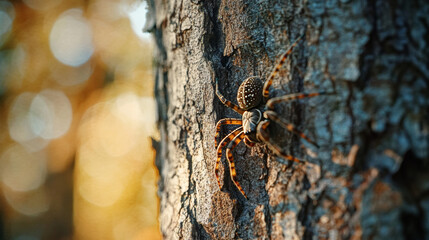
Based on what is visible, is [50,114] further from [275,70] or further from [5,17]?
[275,70]

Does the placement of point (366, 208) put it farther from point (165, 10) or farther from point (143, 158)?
point (143, 158)

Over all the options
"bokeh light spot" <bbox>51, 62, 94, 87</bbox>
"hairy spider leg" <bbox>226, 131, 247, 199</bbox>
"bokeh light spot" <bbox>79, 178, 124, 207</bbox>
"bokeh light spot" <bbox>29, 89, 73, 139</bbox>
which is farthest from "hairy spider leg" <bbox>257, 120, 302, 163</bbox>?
"bokeh light spot" <bbox>79, 178, 124, 207</bbox>

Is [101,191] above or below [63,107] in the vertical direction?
below

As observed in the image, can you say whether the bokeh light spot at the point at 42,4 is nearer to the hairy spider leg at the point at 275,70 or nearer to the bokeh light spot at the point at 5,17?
the bokeh light spot at the point at 5,17

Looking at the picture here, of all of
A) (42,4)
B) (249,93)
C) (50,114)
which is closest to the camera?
(249,93)

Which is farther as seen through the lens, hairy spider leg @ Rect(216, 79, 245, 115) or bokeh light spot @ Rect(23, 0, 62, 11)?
bokeh light spot @ Rect(23, 0, 62, 11)

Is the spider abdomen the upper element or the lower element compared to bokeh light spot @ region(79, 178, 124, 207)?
upper

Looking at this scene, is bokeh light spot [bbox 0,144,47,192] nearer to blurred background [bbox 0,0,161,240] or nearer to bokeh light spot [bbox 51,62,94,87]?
blurred background [bbox 0,0,161,240]

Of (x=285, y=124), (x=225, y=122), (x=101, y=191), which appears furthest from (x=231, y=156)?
(x=101, y=191)
